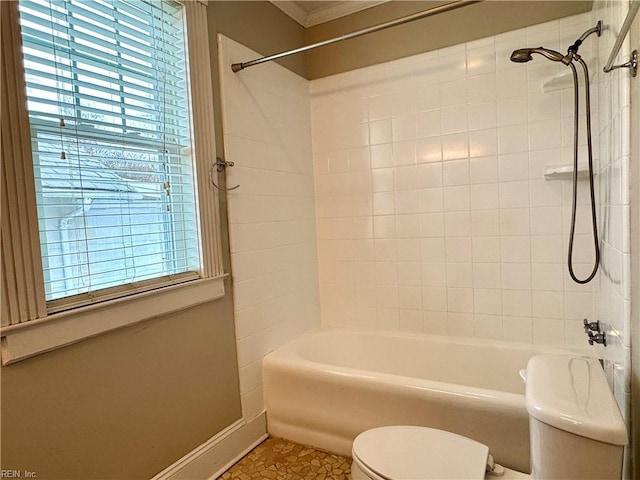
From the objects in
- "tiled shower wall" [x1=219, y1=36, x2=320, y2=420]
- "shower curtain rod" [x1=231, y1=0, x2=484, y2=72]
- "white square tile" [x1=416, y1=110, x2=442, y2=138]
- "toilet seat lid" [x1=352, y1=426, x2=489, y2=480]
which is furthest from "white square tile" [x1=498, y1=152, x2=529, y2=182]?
"toilet seat lid" [x1=352, y1=426, x2=489, y2=480]

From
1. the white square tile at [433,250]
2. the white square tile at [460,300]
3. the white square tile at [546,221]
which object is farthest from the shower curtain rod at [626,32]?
the white square tile at [460,300]

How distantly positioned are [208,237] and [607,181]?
1714 millimetres

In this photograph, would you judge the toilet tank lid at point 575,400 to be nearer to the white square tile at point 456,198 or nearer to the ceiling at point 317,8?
the white square tile at point 456,198

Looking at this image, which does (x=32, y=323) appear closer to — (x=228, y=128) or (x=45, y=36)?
(x=45, y=36)

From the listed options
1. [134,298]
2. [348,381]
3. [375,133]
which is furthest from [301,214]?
[134,298]

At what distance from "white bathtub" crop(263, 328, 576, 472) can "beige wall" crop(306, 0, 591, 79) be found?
1.77m

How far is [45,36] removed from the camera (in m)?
1.31

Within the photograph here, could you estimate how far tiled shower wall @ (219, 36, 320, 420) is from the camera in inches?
83.0

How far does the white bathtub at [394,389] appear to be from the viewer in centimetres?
164

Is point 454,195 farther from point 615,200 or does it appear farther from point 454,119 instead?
point 615,200

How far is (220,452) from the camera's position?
195 centimetres

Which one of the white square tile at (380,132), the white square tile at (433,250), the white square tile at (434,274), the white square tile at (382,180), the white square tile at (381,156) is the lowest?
the white square tile at (434,274)

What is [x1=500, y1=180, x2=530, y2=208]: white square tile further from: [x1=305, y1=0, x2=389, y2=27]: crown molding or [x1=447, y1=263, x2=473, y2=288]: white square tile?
[x1=305, y1=0, x2=389, y2=27]: crown molding

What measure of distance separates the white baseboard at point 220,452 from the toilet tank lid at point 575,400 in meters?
1.46
